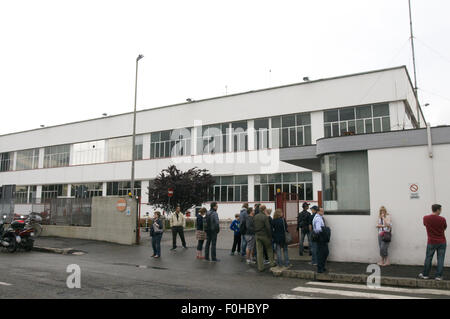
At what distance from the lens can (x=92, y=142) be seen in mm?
43938

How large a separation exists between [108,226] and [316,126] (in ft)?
59.3

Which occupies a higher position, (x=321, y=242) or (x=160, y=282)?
(x=321, y=242)

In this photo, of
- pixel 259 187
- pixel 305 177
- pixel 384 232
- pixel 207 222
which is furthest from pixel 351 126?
pixel 207 222

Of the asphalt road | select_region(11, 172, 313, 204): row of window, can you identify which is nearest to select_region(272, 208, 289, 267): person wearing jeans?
the asphalt road

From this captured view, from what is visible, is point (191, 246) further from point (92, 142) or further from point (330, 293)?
point (92, 142)

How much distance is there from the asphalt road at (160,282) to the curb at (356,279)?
1.43 feet

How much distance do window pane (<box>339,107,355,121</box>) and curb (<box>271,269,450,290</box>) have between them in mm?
20921

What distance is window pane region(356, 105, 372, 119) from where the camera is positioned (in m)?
27.9

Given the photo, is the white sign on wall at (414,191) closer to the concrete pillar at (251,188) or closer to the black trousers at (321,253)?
the black trousers at (321,253)

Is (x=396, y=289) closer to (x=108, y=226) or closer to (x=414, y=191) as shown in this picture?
(x=414, y=191)

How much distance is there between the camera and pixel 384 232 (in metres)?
10.8

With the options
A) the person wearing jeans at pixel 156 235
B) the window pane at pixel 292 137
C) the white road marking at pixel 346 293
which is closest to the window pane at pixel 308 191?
the window pane at pixel 292 137

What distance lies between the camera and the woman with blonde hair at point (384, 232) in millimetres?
10742
